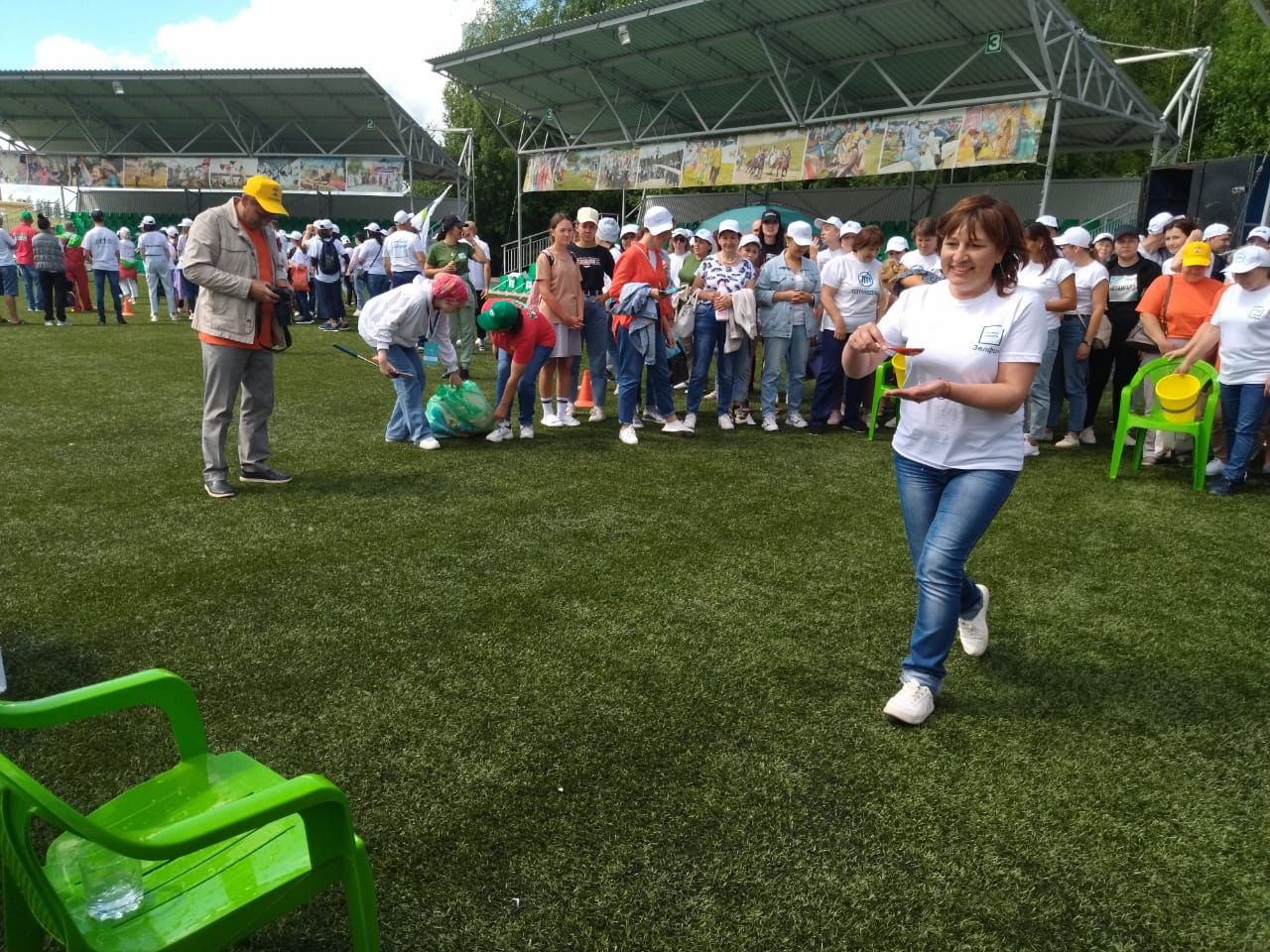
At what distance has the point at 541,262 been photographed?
705 cm

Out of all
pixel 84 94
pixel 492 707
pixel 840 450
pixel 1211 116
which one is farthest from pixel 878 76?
pixel 84 94

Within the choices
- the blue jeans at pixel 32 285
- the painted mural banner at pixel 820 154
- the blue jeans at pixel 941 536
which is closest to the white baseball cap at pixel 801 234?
the blue jeans at pixel 941 536

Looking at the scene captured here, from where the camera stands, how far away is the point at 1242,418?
19.8 ft

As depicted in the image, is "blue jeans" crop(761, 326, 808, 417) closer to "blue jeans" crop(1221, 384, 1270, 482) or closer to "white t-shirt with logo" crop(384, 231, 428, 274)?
"blue jeans" crop(1221, 384, 1270, 482)

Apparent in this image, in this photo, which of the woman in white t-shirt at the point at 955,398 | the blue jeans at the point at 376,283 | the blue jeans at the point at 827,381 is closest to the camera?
the woman in white t-shirt at the point at 955,398

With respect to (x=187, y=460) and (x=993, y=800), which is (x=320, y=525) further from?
(x=993, y=800)

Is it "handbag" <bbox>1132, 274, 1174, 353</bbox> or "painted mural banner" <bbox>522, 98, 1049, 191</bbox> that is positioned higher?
"painted mural banner" <bbox>522, 98, 1049, 191</bbox>

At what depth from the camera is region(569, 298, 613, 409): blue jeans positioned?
24.9 ft

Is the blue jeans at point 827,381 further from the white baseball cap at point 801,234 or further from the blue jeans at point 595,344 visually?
Result: the blue jeans at point 595,344

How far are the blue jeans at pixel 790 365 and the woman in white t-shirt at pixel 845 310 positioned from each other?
0.22 meters

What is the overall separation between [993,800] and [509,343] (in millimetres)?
5049

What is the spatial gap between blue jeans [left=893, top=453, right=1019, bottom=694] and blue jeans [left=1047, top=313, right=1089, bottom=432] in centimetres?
514

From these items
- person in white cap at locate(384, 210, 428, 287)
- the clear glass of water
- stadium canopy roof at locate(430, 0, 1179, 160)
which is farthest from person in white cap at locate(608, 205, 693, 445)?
stadium canopy roof at locate(430, 0, 1179, 160)

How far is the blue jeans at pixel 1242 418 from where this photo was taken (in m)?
5.95
